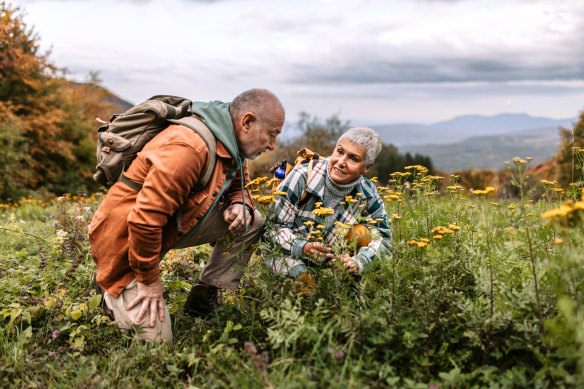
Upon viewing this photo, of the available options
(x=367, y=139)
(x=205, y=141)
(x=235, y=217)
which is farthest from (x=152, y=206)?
(x=367, y=139)

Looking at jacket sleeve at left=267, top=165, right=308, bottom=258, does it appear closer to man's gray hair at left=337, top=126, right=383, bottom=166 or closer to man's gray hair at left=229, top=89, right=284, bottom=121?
man's gray hair at left=337, top=126, right=383, bottom=166

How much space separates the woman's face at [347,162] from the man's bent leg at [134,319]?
5.28 feet

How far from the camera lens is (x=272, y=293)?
2.85 meters

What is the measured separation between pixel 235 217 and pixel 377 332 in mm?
1359

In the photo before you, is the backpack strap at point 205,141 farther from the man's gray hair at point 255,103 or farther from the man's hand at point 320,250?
the man's hand at point 320,250

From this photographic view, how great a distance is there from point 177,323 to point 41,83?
1704 cm

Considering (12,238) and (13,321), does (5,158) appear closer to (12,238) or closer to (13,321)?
(12,238)

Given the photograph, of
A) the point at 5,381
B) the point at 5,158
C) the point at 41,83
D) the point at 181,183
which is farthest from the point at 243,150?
the point at 41,83

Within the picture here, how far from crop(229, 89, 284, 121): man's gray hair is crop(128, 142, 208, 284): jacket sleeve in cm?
41

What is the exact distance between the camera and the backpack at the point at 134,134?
290cm

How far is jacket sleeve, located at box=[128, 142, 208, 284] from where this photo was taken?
103 inches

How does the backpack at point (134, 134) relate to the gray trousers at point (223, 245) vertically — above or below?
above

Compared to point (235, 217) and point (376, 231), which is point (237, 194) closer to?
point (235, 217)

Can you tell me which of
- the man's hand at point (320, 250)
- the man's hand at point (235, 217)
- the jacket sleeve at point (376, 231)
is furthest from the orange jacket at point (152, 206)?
the jacket sleeve at point (376, 231)
